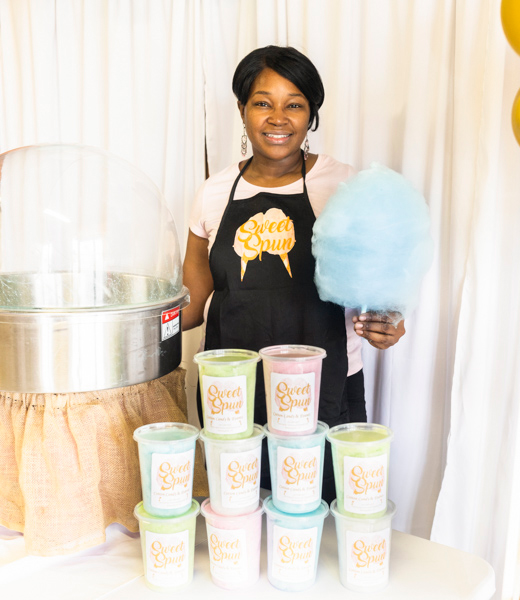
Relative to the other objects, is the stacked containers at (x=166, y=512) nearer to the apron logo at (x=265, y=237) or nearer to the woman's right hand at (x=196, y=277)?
the apron logo at (x=265, y=237)

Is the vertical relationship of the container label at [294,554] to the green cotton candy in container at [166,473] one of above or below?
below

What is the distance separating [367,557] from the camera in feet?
3.16

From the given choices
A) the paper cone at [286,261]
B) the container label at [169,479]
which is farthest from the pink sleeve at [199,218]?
the container label at [169,479]

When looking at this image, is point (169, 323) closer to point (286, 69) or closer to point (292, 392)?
point (292, 392)

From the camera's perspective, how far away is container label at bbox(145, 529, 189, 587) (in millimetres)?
968

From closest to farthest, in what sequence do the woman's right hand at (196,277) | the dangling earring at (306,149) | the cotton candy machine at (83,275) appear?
the cotton candy machine at (83,275), the dangling earring at (306,149), the woman's right hand at (196,277)

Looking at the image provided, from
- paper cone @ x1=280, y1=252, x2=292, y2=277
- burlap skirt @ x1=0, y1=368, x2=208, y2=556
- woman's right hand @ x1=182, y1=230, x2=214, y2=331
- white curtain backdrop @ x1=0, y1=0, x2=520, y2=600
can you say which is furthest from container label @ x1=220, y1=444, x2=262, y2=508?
woman's right hand @ x1=182, y1=230, x2=214, y2=331

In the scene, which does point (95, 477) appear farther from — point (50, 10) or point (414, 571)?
point (50, 10)

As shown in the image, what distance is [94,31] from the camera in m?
2.20

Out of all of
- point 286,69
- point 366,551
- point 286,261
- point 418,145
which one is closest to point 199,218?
point 286,261

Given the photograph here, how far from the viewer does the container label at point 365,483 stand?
0.94 meters

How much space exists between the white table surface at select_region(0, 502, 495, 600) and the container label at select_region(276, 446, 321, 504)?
0.16 meters

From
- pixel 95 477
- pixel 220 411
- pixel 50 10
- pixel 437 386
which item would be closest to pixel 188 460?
pixel 220 411

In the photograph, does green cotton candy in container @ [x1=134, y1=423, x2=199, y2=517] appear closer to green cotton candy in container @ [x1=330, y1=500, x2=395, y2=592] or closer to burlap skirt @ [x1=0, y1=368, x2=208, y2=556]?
burlap skirt @ [x1=0, y1=368, x2=208, y2=556]
